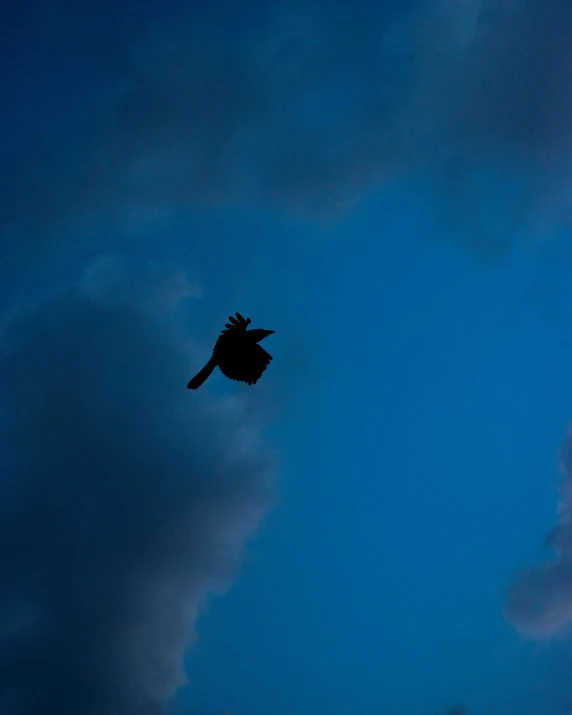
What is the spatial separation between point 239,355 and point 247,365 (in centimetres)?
50

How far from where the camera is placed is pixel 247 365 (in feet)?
88.2

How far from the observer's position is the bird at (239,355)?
2606 centimetres

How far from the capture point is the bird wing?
26.7 metres

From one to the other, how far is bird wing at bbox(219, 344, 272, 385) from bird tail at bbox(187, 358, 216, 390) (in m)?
0.30

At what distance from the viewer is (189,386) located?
2655 cm

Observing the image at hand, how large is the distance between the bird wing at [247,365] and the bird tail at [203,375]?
299mm

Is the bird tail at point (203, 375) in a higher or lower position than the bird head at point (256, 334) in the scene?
lower

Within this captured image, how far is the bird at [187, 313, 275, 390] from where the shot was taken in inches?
1026

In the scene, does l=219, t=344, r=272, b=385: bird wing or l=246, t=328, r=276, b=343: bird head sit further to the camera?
l=219, t=344, r=272, b=385: bird wing

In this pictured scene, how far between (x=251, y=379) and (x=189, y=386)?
216 centimetres

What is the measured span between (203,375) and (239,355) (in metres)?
1.47

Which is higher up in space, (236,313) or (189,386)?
(236,313)

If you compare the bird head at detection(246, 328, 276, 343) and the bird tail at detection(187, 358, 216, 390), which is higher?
the bird head at detection(246, 328, 276, 343)

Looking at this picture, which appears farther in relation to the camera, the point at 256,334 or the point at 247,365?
the point at 247,365
